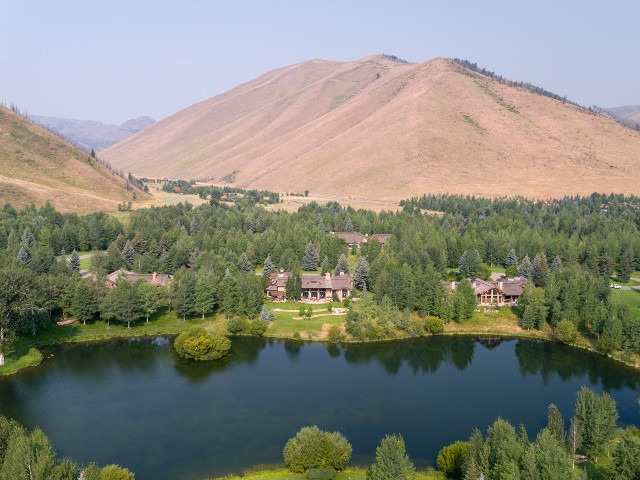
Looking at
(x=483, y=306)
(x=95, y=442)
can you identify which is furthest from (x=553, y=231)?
(x=95, y=442)

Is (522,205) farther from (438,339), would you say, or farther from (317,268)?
(438,339)

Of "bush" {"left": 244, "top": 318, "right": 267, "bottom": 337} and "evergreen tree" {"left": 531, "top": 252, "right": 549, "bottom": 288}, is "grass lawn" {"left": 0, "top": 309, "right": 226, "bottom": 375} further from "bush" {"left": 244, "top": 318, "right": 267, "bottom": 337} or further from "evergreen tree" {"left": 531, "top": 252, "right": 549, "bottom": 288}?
"evergreen tree" {"left": 531, "top": 252, "right": 549, "bottom": 288}

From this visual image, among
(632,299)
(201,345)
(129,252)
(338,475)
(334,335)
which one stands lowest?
(338,475)

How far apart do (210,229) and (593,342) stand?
9069 cm

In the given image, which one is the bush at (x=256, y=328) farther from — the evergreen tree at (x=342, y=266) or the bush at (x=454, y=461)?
the bush at (x=454, y=461)

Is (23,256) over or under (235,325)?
over

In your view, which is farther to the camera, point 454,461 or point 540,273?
point 540,273

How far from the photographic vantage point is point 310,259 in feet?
375

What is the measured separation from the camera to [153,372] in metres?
65.9

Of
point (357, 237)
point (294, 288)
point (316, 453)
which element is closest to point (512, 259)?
point (357, 237)

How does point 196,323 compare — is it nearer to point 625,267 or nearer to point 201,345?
point 201,345

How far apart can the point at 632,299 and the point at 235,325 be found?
7397 cm

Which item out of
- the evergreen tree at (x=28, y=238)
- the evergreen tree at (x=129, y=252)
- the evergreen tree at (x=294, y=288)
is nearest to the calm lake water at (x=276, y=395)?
the evergreen tree at (x=294, y=288)

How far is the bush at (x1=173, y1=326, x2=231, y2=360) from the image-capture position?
6938 centimetres
